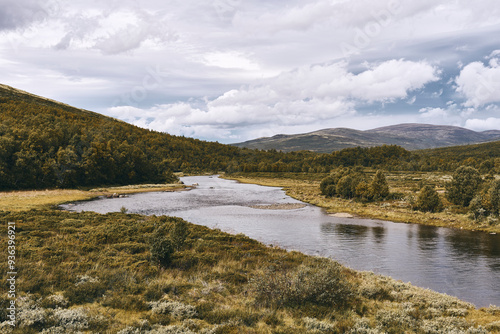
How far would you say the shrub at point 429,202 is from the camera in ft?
180

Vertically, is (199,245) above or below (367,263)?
above

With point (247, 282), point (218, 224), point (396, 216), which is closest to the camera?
point (247, 282)

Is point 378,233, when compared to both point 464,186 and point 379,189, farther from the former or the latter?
point 379,189

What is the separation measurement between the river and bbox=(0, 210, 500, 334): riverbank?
241 inches

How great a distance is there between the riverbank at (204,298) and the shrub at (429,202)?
4110 centimetres

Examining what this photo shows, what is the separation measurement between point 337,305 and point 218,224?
97.0 ft

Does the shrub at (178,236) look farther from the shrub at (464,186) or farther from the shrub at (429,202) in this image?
the shrub at (464,186)

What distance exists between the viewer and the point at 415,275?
24.7 m

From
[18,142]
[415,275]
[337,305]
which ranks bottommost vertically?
[415,275]

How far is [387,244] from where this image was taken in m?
34.7

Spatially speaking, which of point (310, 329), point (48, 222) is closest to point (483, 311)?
point (310, 329)

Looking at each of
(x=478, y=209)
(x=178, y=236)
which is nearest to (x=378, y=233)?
(x=478, y=209)

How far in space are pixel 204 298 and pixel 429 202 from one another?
52433 mm

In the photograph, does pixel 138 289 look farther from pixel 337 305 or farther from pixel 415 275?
pixel 415 275
